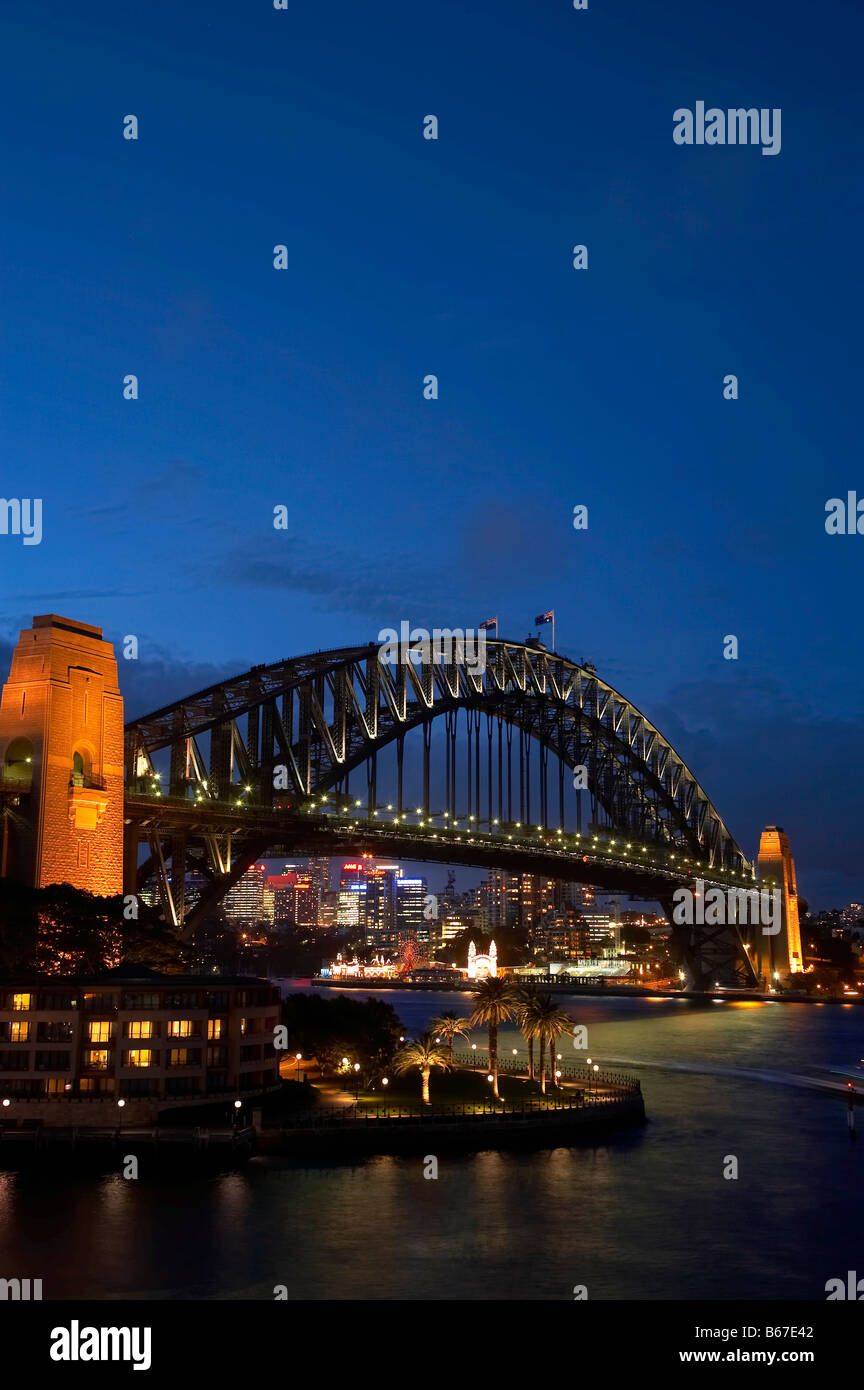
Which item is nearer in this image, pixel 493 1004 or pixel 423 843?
pixel 493 1004

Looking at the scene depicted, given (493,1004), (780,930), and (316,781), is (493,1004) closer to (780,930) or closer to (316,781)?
(316,781)

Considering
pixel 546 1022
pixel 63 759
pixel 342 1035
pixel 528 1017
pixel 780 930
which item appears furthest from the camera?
pixel 780 930

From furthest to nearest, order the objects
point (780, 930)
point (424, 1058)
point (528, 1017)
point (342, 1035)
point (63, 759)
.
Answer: point (780, 930) → point (342, 1035) → point (528, 1017) → point (63, 759) → point (424, 1058)

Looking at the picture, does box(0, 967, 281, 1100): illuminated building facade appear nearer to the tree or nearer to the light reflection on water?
the light reflection on water

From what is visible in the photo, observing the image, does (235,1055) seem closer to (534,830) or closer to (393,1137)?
(393,1137)

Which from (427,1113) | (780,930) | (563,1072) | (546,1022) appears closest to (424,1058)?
(427,1113)

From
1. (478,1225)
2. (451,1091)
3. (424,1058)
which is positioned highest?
(424,1058)

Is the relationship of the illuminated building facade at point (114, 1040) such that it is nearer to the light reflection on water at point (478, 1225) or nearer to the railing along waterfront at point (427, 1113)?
the railing along waterfront at point (427, 1113)

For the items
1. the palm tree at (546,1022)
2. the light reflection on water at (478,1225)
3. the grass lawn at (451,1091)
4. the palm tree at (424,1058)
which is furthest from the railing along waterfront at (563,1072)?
the light reflection on water at (478,1225)

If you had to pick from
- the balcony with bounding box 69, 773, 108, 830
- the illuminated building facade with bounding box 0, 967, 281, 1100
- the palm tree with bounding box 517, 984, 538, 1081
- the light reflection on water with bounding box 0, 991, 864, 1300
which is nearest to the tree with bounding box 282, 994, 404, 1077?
the palm tree with bounding box 517, 984, 538, 1081
